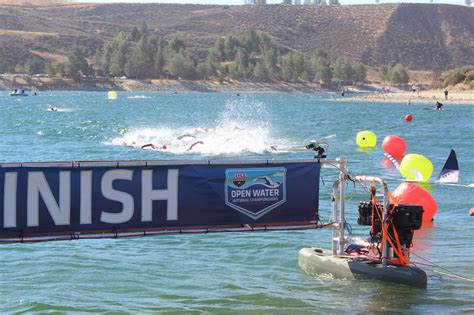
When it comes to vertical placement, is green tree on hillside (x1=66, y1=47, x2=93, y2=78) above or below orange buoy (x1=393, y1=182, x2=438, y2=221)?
above

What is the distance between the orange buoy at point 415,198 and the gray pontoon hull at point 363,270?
434 centimetres

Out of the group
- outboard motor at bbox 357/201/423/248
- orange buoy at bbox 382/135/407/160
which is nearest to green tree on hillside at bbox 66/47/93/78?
orange buoy at bbox 382/135/407/160

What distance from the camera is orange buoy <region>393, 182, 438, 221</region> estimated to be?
1599cm

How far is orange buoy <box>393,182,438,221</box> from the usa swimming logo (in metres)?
5.00

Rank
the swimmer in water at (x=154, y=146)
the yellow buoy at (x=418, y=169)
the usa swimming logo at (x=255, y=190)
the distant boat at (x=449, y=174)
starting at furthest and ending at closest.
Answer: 1. the swimmer in water at (x=154, y=146)
2. the yellow buoy at (x=418, y=169)
3. the distant boat at (x=449, y=174)
4. the usa swimming logo at (x=255, y=190)

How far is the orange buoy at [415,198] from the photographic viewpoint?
16.0 m

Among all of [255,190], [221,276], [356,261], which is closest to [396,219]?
[356,261]

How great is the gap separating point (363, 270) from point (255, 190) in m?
1.76

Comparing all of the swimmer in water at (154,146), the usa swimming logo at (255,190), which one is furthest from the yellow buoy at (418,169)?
Answer: the swimmer in water at (154,146)

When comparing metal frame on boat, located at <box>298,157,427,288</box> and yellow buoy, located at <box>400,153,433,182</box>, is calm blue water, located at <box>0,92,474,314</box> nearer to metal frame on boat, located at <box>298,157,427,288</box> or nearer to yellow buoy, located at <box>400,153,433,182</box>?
metal frame on boat, located at <box>298,157,427,288</box>

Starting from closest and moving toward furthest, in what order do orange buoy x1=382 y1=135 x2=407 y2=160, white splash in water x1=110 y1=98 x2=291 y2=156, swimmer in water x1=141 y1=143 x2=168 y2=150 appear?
orange buoy x1=382 y1=135 x2=407 y2=160
white splash in water x1=110 y1=98 x2=291 y2=156
swimmer in water x1=141 y1=143 x2=168 y2=150

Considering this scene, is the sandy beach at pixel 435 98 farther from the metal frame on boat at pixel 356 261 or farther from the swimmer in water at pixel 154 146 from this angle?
the metal frame on boat at pixel 356 261

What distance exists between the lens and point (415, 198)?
639 inches

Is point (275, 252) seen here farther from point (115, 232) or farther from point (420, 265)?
point (115, 232)
